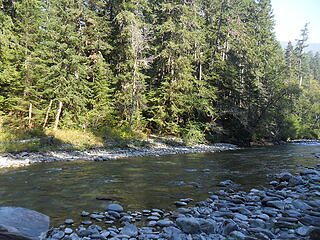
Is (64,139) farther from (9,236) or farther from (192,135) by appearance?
(9,236)

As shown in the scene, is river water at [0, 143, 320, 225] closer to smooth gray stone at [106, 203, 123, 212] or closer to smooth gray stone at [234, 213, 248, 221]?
smooth gray stone at [106, 203, 123, 212]

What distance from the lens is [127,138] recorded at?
19.4 m

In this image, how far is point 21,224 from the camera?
13.0 ft

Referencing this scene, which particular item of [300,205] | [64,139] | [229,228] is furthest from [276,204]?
[64,139]

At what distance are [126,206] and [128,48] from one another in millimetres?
18611

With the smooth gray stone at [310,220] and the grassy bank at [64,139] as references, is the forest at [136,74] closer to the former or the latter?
the grassy bank at [64,139]

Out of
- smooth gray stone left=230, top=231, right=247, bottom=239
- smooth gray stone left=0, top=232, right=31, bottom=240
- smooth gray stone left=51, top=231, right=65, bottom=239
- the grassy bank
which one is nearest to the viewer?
smooth gray stone left=0, top=232, right=31, bottom=240

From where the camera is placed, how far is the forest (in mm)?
18125

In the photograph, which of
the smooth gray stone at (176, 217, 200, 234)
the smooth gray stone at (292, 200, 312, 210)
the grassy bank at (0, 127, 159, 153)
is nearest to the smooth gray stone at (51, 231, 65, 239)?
the smooth gray stone at (176, 217, 200, 234)

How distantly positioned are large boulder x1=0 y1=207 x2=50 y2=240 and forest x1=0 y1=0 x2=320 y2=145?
44.5ft

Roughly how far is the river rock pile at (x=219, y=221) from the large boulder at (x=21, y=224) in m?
0.23

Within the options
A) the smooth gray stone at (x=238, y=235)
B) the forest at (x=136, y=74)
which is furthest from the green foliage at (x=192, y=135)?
the smooth gray stone at (x=238, y=235)

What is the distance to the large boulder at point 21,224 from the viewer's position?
3.58 meters

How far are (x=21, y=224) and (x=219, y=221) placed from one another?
3.34 meters
